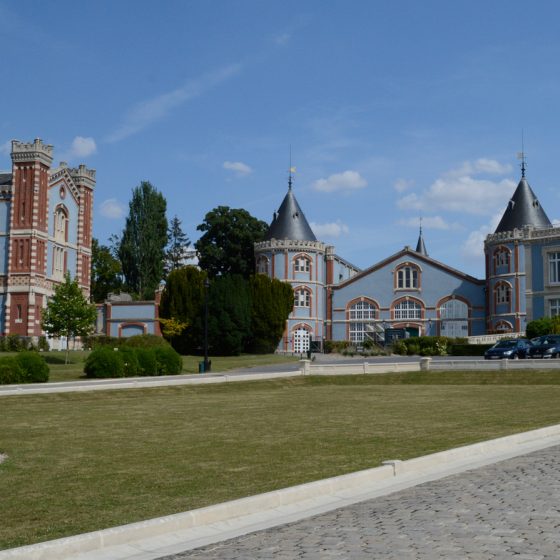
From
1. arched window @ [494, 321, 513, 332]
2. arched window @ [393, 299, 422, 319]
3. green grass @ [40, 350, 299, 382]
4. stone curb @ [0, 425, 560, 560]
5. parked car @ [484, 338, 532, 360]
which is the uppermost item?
arched window @ [393, 299, 422, 319]

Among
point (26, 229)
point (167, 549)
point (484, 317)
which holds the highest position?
point (26, 229)

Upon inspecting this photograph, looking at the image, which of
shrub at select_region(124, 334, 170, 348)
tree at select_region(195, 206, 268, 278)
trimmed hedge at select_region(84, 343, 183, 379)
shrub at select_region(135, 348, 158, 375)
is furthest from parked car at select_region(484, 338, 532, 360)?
tree at select_region(195, 206, 268, 278)

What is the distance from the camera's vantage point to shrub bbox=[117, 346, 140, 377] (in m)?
37.1

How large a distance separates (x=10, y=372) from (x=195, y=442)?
2088 centimetres

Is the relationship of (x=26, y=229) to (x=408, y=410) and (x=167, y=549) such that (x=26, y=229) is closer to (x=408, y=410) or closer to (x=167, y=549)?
(x=408, y=410)

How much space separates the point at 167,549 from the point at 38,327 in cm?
5344

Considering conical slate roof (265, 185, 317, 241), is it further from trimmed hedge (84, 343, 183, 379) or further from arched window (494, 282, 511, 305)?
trimmed hedge (84, 343, 183, 379)

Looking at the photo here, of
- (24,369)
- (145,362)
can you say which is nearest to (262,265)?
(145,362)

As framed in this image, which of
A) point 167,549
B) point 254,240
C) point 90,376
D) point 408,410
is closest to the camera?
point 167,549

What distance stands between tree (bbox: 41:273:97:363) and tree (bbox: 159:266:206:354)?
55.0ft

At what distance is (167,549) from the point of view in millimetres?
6992

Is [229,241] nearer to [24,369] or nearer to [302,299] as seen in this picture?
[302,299]

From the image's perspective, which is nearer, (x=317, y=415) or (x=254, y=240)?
(x=317, y=415)

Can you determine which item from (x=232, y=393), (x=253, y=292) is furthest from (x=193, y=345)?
(x=232, y=393)
